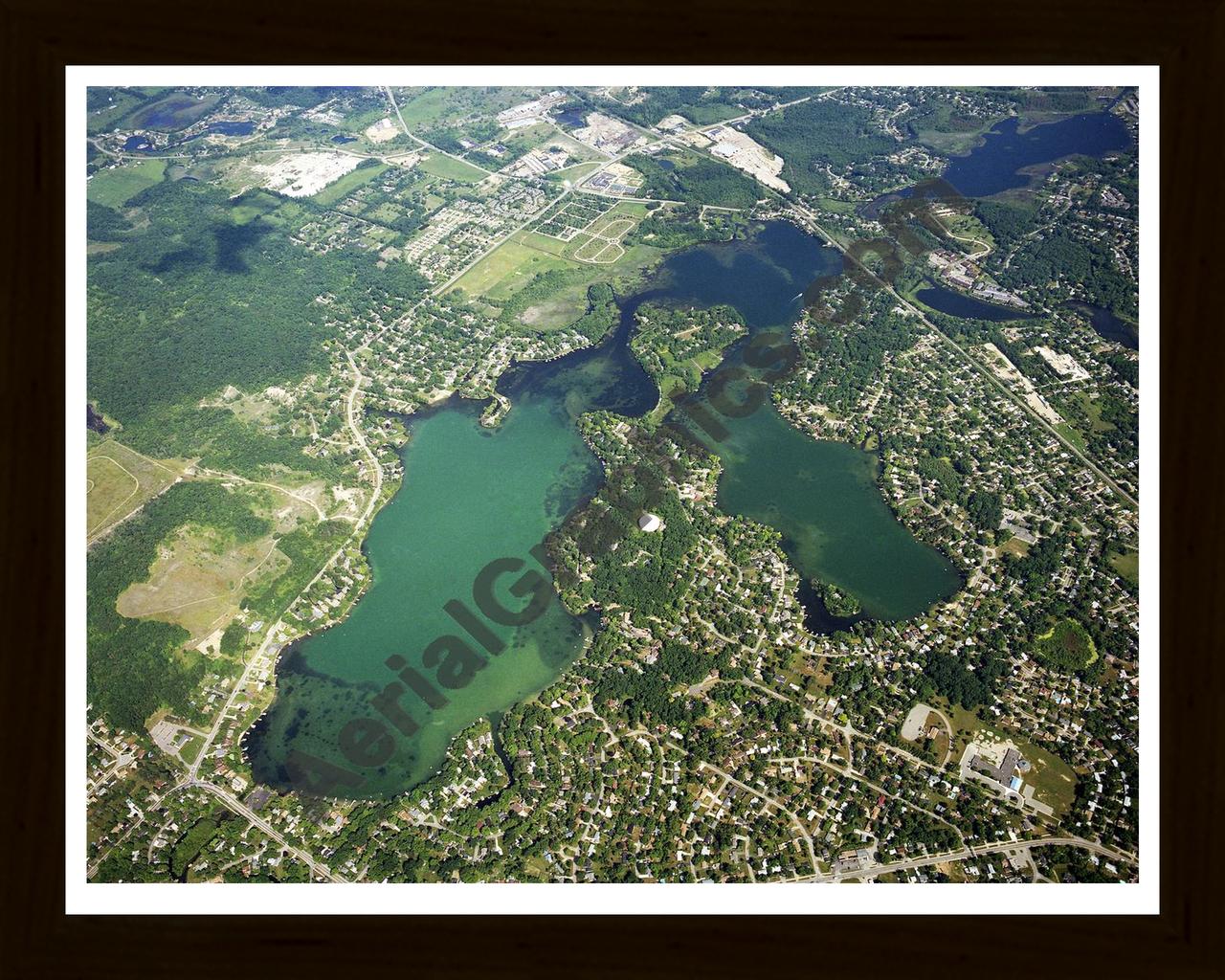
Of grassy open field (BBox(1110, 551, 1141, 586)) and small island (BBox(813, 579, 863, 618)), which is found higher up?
grassy open field (BBox(1110, 551, 1141, 586))

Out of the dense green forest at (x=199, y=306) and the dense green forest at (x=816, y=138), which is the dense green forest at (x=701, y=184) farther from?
the dense green forest at (x=199, y=306)

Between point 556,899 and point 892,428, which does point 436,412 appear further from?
point 556,899

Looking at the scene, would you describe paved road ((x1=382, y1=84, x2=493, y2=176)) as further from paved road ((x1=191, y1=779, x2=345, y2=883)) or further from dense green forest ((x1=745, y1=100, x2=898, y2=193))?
paved road ((x1=191, y1=779, x2=345, y2=883))

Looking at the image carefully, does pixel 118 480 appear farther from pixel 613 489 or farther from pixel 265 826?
pixel 613 489

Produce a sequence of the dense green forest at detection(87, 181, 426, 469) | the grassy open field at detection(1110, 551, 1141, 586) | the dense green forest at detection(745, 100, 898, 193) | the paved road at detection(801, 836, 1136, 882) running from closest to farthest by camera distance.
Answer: the paved road at detection(801, 836, 1136, 882), the grassy open field at detection(1110, 551, 1141, 586), the dense green forest at detection(87, 181, 426, 469), the dense green forest at detection(745, 100, 898, 193)

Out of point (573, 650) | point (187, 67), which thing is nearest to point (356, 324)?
point (573, 650)

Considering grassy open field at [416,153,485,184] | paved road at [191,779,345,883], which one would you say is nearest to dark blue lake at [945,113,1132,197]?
grassy open field at [416,153,485,184]

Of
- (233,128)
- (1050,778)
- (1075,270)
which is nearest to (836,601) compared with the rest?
(1050,778)
